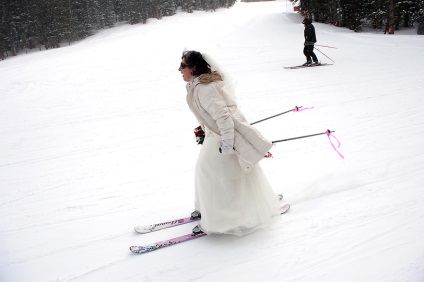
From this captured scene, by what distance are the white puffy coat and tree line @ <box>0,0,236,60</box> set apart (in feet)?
129

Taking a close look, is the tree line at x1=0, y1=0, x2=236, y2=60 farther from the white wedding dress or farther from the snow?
the white wedding dress

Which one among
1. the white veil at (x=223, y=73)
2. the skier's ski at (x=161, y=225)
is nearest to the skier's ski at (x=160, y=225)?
the skier's ski at (x=161, y=225)

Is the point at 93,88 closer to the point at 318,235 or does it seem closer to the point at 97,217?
the point at 97,217

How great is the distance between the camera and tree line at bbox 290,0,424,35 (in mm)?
22875

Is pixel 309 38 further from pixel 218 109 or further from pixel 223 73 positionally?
pixel 218 109

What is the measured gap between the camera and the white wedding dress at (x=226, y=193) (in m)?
2.93

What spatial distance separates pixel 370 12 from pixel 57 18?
113ft

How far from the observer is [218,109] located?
2.64 metres

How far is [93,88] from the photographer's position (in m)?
10.9

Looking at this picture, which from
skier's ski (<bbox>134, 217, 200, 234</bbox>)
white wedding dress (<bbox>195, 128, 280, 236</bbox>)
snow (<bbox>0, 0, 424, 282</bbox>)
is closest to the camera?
snow (<bbox>0, 0, 424, 282</bbox>)

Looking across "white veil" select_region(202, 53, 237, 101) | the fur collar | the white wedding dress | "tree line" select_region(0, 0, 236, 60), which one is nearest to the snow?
the white wedding dress

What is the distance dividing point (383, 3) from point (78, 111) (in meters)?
24.8

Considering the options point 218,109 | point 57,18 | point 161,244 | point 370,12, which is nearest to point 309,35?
point 218,109

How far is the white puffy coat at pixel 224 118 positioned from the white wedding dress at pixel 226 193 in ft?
0.54
